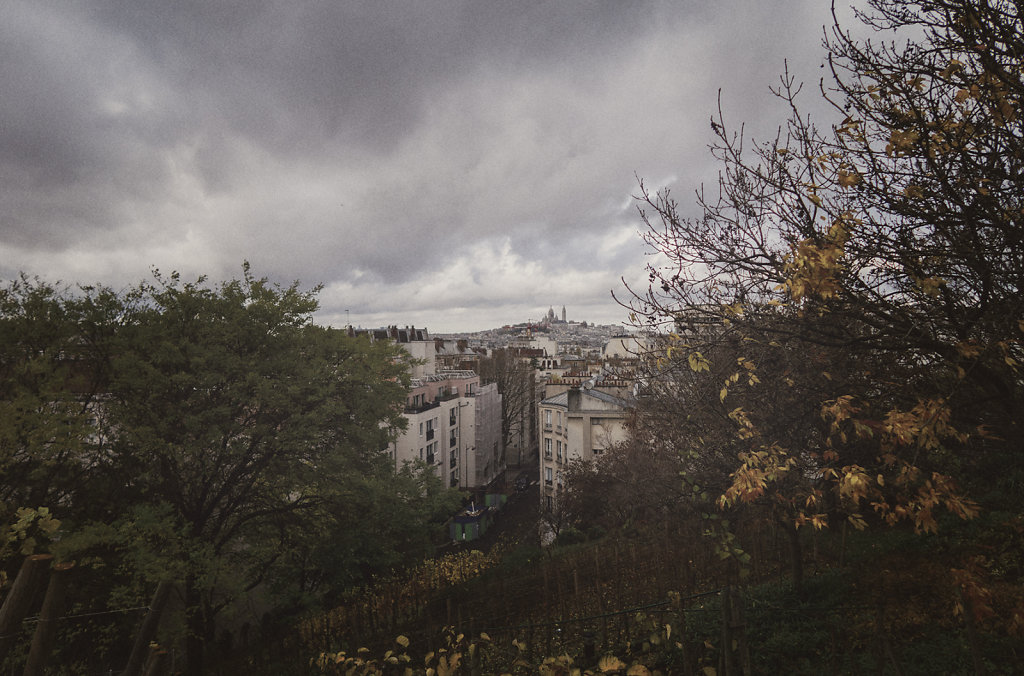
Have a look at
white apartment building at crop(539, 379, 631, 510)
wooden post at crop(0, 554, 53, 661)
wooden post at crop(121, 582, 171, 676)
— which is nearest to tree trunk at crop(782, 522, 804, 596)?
wooden post at crop(121, 582, 171, 676)

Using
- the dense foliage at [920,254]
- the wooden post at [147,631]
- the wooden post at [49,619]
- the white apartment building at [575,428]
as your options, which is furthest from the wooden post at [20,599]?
the white apartment building at [575,428]

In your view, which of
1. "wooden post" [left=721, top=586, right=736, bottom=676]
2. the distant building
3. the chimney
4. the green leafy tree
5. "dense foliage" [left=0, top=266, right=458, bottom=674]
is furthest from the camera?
the distant building

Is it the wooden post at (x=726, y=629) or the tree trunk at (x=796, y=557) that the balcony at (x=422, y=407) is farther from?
the wooden post at (x=726, y=629)

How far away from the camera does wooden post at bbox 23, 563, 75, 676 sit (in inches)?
117

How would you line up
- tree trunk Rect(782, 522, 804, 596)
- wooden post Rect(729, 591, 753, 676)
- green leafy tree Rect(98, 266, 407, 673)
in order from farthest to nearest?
green leafy tree Rect(98, 266, 407, 673) < tree trunk Rect(782, 522, 804, 596) < wooden post Rect(729, 591, 753, 676)

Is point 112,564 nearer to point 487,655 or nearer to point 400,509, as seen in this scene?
point 400,509

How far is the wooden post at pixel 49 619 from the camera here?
117 inches

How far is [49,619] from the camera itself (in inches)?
119

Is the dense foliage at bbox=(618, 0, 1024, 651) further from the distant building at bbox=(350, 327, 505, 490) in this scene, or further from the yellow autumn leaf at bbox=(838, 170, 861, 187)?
the distant building at bbox=(350, 327, 505, 490)

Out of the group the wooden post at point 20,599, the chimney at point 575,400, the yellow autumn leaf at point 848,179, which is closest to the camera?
the wooden post at point 20,599

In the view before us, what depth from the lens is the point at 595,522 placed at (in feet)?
80.6

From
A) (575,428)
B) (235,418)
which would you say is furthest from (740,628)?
(575,428)

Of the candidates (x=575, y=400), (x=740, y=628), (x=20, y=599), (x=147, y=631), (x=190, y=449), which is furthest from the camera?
(x=575, y=400)

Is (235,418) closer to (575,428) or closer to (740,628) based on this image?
(740,628)
